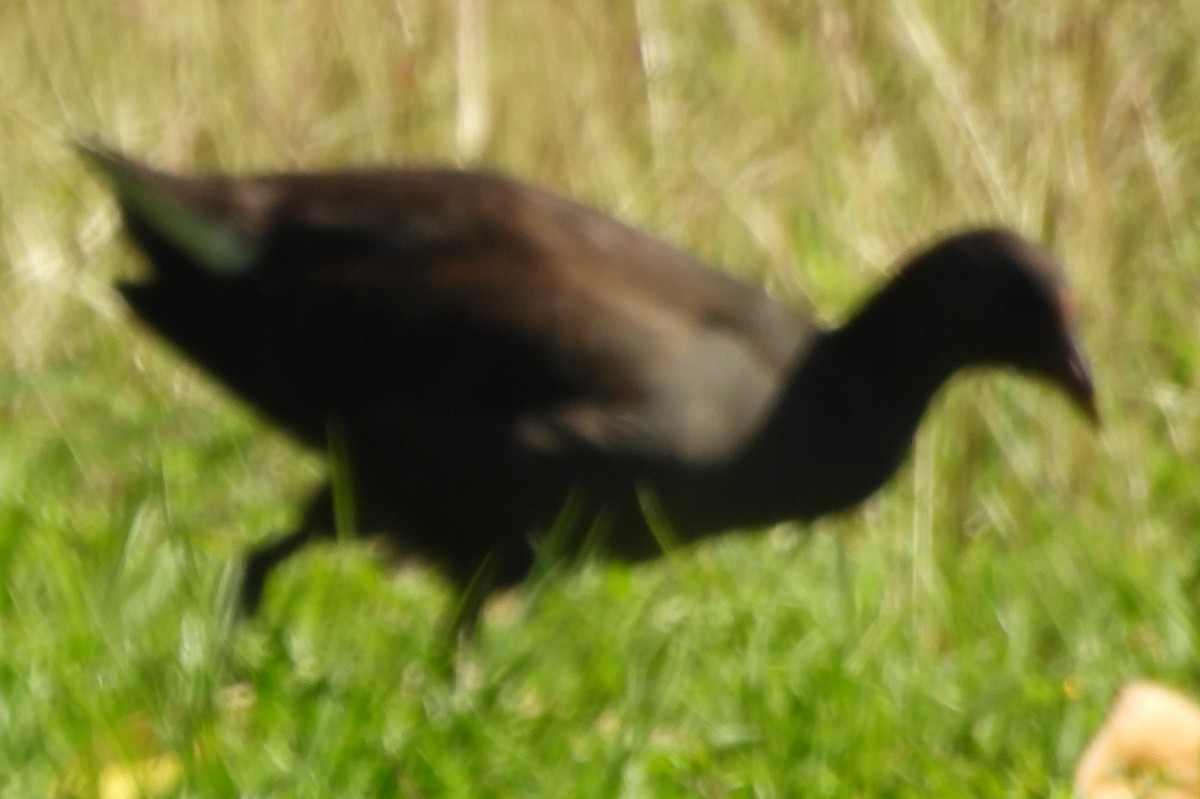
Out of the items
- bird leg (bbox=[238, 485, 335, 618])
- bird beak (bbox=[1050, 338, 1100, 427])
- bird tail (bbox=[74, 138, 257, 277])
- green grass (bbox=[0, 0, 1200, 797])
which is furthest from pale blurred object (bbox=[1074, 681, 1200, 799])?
bird tail (bbox=[74, 138, 257, 277])

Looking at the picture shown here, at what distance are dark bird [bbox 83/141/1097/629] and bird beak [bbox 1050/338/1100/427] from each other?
17 mm

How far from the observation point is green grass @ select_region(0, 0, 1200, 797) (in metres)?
3.59

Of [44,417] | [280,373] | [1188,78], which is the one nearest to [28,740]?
[280,373]

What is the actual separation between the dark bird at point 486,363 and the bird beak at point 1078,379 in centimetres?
2

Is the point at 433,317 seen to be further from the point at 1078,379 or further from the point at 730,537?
the point at 1078,379

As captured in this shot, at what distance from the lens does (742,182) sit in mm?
5711

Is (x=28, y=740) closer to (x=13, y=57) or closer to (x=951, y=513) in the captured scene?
(x=951, y=513)

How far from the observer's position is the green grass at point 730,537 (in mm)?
3588

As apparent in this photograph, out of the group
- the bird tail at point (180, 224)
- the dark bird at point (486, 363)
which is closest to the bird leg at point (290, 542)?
the dark bird at point (486, 363)

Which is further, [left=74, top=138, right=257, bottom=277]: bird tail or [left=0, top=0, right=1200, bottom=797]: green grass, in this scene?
[left=74, top=138, right=257, bottom=277]: bird tail

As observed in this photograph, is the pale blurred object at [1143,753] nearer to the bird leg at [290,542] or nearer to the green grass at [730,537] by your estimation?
the green grass at [730,537]

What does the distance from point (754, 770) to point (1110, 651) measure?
1.34 meters

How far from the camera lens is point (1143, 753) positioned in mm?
3748

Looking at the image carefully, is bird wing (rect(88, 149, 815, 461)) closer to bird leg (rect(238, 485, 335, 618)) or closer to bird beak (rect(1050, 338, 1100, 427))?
bird leg (rect(238, 485, 335, 618))
